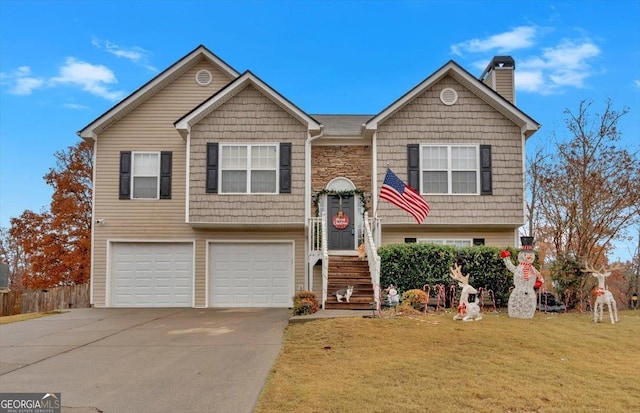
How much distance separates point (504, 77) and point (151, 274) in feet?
44.6

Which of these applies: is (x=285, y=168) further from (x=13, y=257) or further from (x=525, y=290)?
(x=13, y=257)

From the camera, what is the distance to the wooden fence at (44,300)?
56.1 ft

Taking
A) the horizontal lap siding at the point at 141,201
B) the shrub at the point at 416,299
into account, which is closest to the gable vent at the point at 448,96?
the shrub at the point at 416,299

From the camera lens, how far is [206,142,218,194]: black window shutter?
15.6 m

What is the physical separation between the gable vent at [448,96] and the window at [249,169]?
5.48m

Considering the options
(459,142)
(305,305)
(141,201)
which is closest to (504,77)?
(459,142)

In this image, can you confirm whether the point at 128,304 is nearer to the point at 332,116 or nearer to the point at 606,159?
the point at 332,116

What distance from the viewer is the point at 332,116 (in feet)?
67.8

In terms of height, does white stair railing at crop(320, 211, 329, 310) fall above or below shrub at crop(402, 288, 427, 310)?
above

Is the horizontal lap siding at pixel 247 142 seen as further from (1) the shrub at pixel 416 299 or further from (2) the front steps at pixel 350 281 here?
(1) the shrub at pixel 416 299

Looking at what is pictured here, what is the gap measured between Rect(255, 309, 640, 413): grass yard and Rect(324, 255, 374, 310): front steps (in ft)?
7.49

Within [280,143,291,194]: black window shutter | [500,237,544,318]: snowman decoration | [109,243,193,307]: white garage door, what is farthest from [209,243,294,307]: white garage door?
[500,237,544,318]: snowman decoration

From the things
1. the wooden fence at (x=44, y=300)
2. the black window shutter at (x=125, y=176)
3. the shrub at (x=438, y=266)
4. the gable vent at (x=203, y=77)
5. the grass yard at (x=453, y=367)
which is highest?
the gable vent at (x=203, y=77)

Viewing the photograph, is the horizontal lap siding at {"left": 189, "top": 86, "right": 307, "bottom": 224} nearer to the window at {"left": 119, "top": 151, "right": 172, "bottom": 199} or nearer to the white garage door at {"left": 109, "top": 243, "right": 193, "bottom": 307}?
the window at {"left": 119, "top": 151, "right": 172, "bottom": 199}
